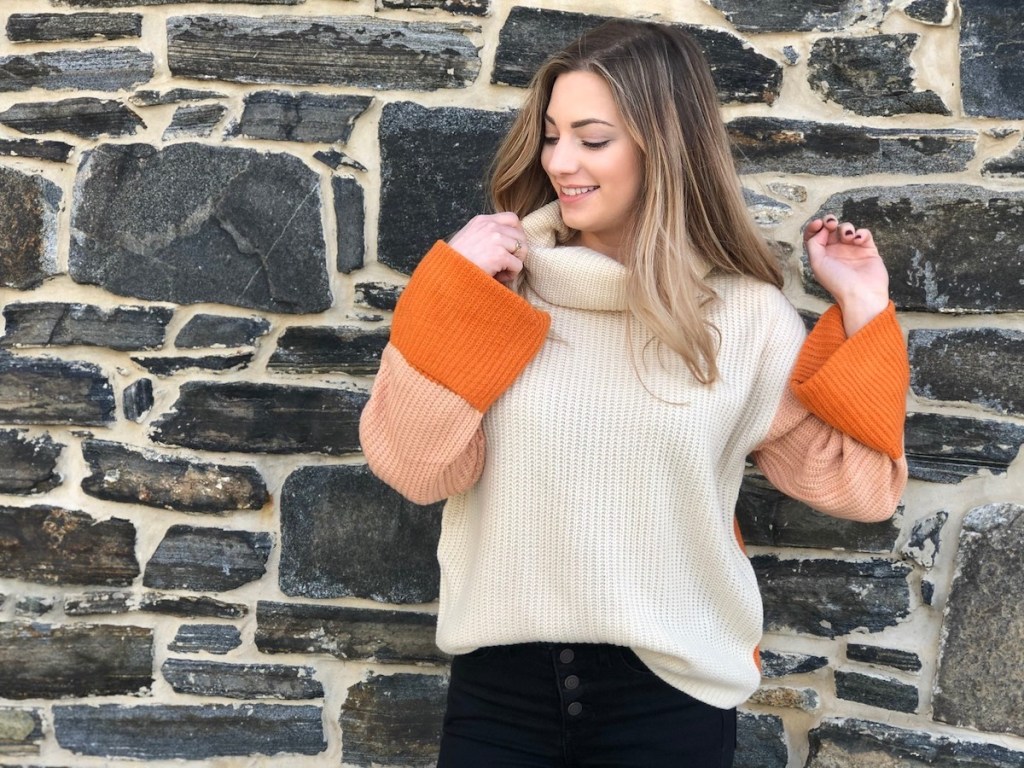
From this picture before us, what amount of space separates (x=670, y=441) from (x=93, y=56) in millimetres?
1465

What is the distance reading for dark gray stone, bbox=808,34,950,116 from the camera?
2094mm

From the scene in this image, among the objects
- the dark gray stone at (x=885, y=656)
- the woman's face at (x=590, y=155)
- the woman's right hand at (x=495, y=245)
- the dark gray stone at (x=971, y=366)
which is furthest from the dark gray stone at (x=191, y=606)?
the dark gray stone at (x=971, y=366)

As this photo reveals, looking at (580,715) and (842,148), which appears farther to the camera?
(842,148)

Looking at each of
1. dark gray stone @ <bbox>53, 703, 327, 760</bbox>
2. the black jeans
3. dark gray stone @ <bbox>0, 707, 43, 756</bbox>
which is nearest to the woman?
the black jeans

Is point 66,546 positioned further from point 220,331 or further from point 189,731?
point 220,331

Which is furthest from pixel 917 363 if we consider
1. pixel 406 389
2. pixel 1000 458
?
pixel 406 389

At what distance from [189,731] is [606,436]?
4.27 feet

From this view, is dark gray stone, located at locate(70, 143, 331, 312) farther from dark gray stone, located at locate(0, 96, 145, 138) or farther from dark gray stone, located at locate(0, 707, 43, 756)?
dark gray stone, located at locate(0, 707, 43, 756)

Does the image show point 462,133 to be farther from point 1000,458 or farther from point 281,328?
point 1000,458

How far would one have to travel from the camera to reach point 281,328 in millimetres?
2254

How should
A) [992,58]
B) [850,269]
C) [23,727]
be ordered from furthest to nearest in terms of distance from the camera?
[23,727] → [992,58] → [850,269]

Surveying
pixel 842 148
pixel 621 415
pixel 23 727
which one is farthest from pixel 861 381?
pixel 23 727

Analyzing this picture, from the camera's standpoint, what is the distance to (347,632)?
92.0 inches

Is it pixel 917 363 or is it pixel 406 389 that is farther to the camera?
pixel 917 363
